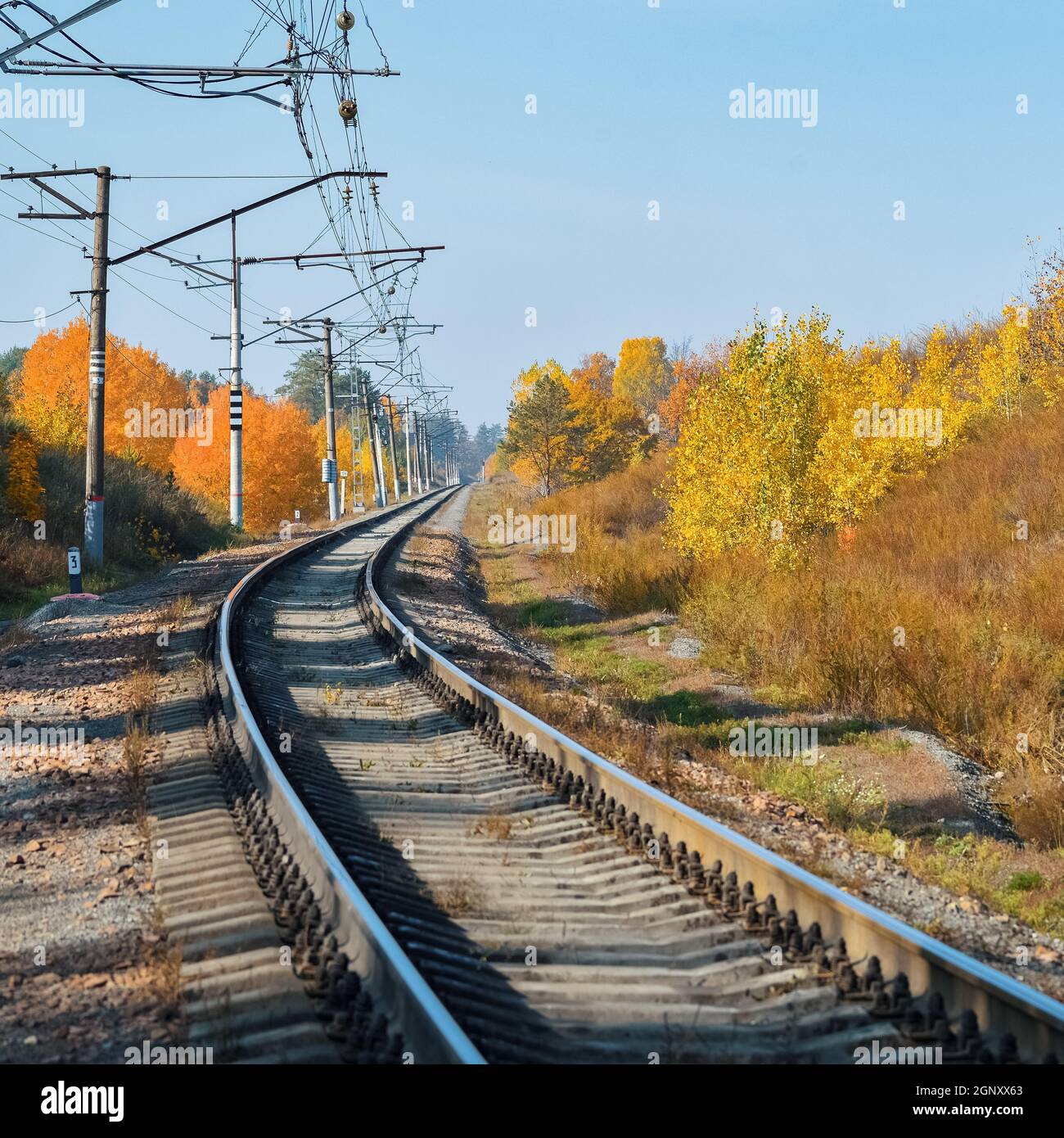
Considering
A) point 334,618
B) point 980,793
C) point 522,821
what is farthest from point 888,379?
point 522,821

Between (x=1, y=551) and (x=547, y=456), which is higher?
(x=547, y=456)

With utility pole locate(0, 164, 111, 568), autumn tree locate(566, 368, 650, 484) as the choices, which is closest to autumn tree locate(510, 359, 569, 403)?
autumn tree locate(566, 368, 650, 484)

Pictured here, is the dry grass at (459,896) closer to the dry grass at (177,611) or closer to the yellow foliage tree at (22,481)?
the dry grass at (177,611)

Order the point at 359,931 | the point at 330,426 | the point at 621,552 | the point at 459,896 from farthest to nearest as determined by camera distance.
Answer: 1. the point at 330,426
2. the point at 621,552
3. the point at 459,896
4. the point at 359,931

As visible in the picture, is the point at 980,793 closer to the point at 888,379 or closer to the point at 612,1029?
the point at 612,1029

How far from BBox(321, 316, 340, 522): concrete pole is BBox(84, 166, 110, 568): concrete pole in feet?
84.1

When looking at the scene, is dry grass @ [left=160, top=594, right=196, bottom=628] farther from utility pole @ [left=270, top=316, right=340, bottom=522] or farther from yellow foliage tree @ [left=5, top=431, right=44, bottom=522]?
utility pole @ [left=270, top=316, right=340, bottom=522]

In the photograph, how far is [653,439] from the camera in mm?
74438

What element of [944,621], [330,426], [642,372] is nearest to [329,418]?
[330,426]

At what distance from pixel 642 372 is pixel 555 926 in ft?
402

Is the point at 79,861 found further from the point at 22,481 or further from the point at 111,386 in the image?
the point at 111,386

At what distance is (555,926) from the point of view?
18.4 ft

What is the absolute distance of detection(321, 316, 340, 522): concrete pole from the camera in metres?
48.8

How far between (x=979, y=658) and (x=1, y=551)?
17.0 metres
